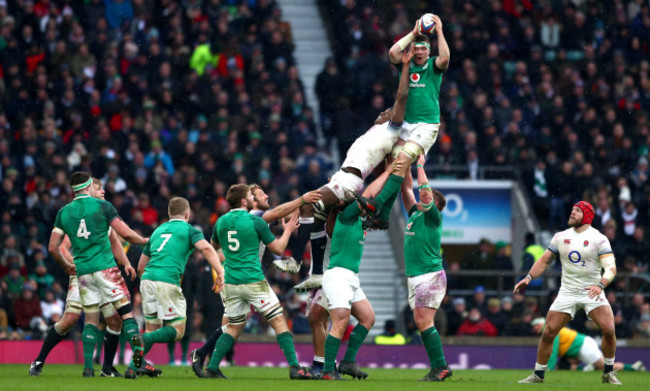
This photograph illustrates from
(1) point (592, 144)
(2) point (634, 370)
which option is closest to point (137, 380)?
(2) point (634, 370)

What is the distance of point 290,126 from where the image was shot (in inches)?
1010

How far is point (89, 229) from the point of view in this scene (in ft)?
47.3

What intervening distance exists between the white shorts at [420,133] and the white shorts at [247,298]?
2387 mm

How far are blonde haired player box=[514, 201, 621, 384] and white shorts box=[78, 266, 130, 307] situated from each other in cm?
471

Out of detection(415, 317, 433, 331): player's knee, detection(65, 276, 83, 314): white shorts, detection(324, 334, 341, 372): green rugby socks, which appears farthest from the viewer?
detection(65, 276, 83, 314): white shorts

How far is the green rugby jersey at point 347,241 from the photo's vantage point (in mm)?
14133

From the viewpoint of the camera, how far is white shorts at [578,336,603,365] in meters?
19.2

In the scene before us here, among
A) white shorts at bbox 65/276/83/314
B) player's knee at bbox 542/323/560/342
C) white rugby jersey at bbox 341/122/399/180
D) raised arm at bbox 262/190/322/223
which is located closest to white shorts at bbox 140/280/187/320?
white shorts at bbox 65/276/83/314

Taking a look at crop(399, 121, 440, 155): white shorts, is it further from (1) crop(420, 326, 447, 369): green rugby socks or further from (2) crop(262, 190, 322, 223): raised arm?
(1) crop(420, 326, 447, 369): green rugby socks

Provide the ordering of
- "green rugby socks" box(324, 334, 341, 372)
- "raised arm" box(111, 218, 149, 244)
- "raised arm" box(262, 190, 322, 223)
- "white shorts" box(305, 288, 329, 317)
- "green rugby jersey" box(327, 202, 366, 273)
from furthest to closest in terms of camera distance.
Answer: "white shorts" box(305, 288, 329, 317) < "raised arm" box(111, 218, 149, 244) < "green rugby jersey" box(327, 202, 366, 273) < "raised arm" box(262, 190, 322, 223) < "green rugby socks" box(324, 334, 341, 372)

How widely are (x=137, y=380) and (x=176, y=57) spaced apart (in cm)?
1294

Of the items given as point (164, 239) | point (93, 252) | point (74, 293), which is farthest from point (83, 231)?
point (74, 293)

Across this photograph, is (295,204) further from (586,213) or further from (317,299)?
(586,213)

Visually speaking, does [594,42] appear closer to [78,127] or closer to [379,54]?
[379,54]
